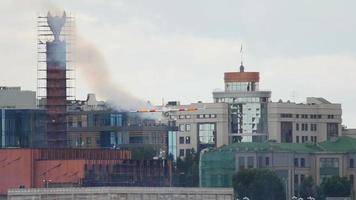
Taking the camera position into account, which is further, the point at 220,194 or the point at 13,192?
the point at 220,194

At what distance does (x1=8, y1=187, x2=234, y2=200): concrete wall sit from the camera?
182 meters

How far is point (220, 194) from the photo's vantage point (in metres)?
195

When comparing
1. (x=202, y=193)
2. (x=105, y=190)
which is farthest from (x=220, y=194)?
(x=105, y=190)

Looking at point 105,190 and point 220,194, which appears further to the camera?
point 220,194

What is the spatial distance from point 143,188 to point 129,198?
158 inches

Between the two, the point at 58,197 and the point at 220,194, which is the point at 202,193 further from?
the point at 58,197

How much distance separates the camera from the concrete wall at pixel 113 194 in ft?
596

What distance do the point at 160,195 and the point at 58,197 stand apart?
9598 mm

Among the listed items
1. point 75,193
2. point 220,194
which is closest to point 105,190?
point 75,193

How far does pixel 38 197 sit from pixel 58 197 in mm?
1487

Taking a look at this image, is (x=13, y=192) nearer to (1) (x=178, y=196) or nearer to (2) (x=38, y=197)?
(2) (x=38, y=197)

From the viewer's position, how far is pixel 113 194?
184m

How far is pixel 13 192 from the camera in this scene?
183 metres

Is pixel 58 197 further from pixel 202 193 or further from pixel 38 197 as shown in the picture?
pixel 202 193
